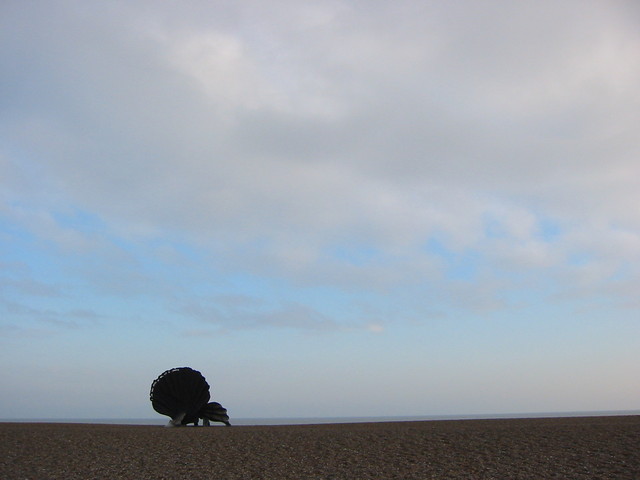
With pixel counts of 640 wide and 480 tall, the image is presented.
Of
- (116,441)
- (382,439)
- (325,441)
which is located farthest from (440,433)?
(116,441)

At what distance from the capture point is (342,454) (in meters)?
18.7

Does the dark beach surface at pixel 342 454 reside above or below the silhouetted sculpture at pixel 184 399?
below

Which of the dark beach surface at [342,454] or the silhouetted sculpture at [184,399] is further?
the silhouetted sculpture at [184,399]

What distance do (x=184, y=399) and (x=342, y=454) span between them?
16.6 metres

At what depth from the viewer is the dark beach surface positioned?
16.6 m

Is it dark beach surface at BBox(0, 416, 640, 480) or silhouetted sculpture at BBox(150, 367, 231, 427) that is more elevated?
silhouetted sculpture at BBox(150, 367, 231, 427)

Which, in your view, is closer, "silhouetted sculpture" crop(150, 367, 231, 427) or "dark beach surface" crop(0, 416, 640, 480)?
"dark beach surface" crop(0, 416, 640, 480)

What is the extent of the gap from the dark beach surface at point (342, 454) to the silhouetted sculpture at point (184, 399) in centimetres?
968

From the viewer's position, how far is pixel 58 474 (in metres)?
17.0

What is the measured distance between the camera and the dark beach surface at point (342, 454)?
16.6 metres

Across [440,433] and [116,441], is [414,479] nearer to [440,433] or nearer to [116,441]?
[440,433]

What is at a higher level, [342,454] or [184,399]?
[184,399]

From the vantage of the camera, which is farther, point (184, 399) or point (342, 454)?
point (184, 399)

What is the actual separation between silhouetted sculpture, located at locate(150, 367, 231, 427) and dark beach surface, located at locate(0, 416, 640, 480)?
31.8 feet
